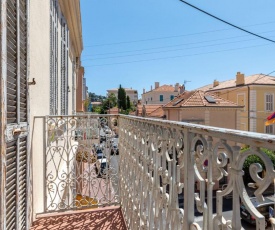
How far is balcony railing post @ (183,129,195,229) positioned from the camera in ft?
3.36

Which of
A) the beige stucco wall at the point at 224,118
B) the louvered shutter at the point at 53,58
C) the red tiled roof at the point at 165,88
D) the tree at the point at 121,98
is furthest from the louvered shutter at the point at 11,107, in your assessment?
the red tiled roof at the point at 165,88

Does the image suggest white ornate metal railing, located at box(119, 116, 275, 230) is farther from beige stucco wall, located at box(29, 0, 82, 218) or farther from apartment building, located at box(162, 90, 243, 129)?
apartment building, located at box(162, 90, 243, 129)

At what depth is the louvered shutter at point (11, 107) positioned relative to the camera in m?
1.29

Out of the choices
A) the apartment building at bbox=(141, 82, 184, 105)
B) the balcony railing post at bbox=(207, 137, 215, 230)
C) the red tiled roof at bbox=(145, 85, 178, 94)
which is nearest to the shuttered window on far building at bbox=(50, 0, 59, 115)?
the balcony railing post at bbox=(207, 137, 215, 230)

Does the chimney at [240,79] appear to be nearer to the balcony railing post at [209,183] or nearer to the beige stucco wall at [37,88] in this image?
the beige stucco wall at [37,88]

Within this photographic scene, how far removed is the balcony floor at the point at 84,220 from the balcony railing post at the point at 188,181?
205 cm

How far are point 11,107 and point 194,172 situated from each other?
4.03ft

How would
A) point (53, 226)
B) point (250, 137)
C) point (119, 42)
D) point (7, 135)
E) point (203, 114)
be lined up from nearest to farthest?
point (250, 137) < point (7, 135) < point (53, 226) < point (203, 114) < point (119, 42)

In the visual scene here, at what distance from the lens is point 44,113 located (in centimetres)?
324

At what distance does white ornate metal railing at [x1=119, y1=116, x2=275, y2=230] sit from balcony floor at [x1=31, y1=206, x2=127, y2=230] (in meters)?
1.22

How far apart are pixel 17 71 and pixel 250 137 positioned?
5.09ft

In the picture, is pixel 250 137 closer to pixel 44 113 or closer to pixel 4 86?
pixel 4 86

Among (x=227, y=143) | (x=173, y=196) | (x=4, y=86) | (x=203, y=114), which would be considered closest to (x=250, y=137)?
(x=227, y=143)

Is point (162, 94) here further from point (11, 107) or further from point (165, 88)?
point (11, 107)
